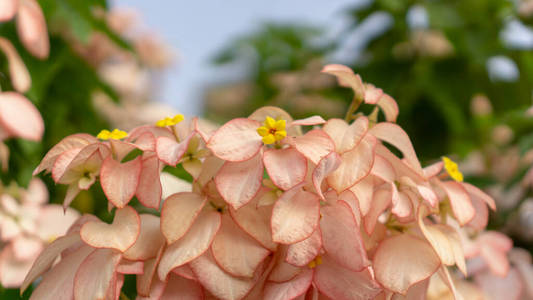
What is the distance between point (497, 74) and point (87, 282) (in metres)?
0.67

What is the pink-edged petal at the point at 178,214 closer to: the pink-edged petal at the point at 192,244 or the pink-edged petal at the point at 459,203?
the pink-edged petal at the point at 192,244

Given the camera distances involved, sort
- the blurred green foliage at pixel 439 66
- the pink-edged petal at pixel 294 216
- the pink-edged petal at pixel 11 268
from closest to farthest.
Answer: the pink-edged petal at pixel 294 216
the pink-edged petal at pixel 11 268
the blurred green foliage at pixel 439 66

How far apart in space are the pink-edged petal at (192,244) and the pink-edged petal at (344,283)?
0.05 meters

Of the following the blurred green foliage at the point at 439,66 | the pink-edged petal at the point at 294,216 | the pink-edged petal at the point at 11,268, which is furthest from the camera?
the blurred green foliage at the point at 439,66

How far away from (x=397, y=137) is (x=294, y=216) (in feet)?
0.27

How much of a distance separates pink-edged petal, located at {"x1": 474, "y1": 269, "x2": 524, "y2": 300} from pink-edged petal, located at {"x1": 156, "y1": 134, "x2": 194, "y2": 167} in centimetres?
29

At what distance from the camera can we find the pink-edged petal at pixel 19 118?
0.35m

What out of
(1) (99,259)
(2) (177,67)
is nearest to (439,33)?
(2) (177,67)

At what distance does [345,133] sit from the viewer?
0.26m

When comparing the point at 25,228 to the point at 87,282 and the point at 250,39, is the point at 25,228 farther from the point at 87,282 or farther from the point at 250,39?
the point at 250,39

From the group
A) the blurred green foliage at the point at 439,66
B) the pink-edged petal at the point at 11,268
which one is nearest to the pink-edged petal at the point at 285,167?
the pink-edged petal at the point at 11,268

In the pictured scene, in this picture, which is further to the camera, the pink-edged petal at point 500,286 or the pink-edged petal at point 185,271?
the pink-edged petal at point 500,286

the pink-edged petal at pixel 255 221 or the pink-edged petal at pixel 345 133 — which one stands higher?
the pink-edged petal at pixel 345 133

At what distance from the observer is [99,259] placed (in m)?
0.24
